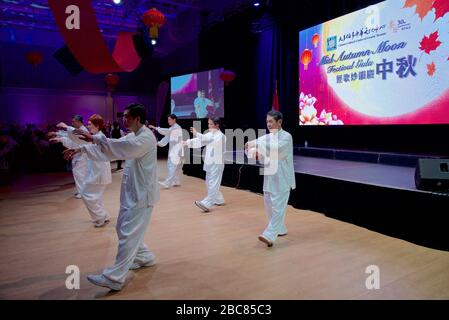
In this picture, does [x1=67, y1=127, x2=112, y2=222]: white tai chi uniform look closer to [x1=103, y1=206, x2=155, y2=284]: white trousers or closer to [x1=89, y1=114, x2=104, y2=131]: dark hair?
[x1=89, y1=114, x2=104, y2=131]: dark hair

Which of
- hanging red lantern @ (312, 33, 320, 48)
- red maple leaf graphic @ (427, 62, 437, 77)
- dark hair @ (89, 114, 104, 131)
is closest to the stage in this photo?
red maple leaf graphic @ (427, 62, 437, 77)

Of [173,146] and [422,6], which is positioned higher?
[422,6]

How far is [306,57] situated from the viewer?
7.33m

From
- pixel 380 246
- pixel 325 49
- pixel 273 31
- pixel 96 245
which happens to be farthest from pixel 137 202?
pixel 273 31

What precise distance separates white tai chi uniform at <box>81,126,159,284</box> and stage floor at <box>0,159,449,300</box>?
0.26 metres

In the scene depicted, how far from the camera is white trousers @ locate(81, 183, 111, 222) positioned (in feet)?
13.4

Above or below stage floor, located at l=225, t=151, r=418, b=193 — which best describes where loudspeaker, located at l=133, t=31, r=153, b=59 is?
above

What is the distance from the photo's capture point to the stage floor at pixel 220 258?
8.29ft

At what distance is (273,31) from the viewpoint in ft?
28.0

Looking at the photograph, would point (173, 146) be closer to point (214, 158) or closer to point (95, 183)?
point (214, 158)

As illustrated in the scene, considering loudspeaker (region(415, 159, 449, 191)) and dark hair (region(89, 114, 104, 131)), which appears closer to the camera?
loudspeaker (region(415, 159, 449, 191))

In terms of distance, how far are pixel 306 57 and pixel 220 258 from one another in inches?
217

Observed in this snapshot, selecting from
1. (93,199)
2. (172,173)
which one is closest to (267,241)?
(93,199)

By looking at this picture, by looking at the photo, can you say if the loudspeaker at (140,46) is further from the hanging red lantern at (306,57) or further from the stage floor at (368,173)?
the stage floor at (368,173)
